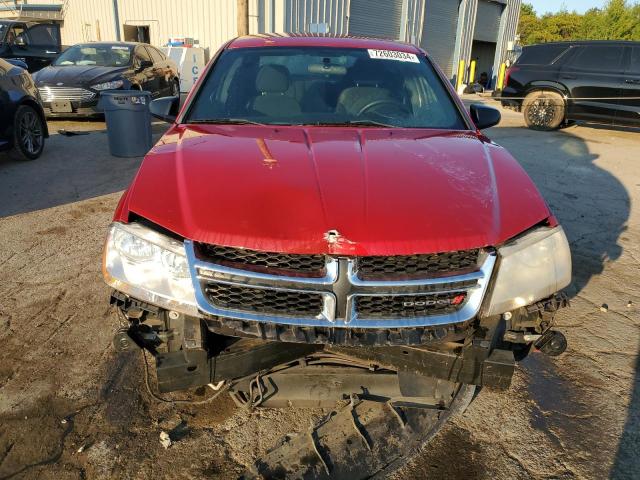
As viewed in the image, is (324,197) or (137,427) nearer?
(324,197)

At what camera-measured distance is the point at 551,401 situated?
2.75 metres

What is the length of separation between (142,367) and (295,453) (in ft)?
3.61

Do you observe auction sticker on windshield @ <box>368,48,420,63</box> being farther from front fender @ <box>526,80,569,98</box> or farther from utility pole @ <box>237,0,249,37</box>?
utility pole @ <box>237,0,249,37</box>

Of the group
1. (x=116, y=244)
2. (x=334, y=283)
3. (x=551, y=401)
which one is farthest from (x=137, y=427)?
(x=551, y=401)

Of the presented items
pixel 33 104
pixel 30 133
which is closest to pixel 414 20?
pixel 33 104

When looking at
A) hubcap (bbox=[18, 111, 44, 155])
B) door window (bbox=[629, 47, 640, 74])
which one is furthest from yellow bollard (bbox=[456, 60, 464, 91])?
hubcap (bbox=[18, 111, 44, 155])

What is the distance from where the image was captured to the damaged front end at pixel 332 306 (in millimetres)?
1925

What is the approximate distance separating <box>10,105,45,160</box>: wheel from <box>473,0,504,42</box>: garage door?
2332 cm

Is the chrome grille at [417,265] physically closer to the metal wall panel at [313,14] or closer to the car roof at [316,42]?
the car roof at [316,42]

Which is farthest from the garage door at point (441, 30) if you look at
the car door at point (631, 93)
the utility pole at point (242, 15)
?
the car door at point (631, 93)

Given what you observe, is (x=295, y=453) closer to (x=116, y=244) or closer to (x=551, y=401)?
(x=116, y=244)

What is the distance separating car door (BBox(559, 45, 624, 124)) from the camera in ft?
35.6

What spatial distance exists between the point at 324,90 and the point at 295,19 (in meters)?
15.7

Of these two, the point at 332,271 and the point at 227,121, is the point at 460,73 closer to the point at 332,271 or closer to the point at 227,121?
the point at 227,121
